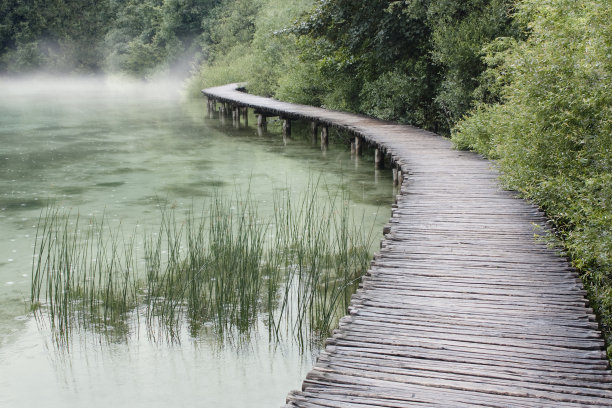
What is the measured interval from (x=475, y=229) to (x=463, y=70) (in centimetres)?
635

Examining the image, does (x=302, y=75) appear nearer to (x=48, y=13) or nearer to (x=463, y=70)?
(x=463, y=70)

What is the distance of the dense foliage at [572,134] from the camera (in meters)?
4.04

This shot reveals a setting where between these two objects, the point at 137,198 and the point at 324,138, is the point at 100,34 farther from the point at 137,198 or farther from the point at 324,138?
the point at 137,198

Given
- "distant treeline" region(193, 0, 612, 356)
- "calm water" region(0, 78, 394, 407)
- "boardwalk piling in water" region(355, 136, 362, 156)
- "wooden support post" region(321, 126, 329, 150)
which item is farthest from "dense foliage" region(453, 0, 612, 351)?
"wooden support post" region(321, 126, 329, 150)

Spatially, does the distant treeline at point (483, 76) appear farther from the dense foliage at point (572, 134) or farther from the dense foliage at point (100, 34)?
the dense foliage at point (100, 34)

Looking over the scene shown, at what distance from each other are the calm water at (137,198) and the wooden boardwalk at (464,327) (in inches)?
33.9

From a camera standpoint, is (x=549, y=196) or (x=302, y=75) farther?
(x=302, y=75)

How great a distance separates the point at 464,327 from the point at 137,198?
6.22 m

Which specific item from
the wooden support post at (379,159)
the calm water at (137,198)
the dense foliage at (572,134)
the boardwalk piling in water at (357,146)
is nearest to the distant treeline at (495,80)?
the dense foliage at (572,134)

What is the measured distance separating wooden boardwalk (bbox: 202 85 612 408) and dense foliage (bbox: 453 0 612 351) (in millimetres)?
242

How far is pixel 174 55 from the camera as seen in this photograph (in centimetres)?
3819

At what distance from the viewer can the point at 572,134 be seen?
17.1 feet

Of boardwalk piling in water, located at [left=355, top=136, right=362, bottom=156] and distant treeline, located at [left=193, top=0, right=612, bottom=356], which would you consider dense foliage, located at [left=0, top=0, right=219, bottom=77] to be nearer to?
distant treeline, located at [left=193, top=0, right=612, bottom=356]


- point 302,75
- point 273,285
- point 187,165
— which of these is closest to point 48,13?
point 302,75
